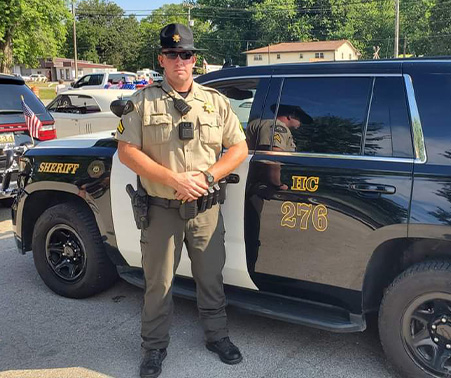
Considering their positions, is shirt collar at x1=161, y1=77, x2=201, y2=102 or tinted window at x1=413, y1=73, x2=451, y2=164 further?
shirt collar at x1=161, y1=77, x2=201, y2=102

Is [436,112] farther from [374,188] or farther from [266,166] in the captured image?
[266,166]

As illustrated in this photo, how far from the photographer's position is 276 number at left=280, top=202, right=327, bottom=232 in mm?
2836

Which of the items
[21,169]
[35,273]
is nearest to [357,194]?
[21,169]

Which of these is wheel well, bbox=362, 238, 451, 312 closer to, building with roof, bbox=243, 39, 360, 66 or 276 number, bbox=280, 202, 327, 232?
276 number, bbox=280, 202, 327, 232

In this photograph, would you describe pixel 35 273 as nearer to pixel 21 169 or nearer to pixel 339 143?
pixel 21 169

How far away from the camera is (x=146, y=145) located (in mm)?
2801

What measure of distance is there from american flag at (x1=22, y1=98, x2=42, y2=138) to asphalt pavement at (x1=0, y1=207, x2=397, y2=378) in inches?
124

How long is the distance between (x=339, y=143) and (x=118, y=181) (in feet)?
5.20

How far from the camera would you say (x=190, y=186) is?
106 inches

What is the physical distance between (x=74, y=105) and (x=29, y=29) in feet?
55.4

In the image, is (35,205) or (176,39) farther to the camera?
(35,205)

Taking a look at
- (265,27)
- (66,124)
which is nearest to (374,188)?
(66,124)

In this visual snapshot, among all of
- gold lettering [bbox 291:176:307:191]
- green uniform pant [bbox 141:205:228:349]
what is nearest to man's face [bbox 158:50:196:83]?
green uniform pant [bbox 141:205:228:349]

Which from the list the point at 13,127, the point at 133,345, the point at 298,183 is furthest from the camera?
the point at 13,127
